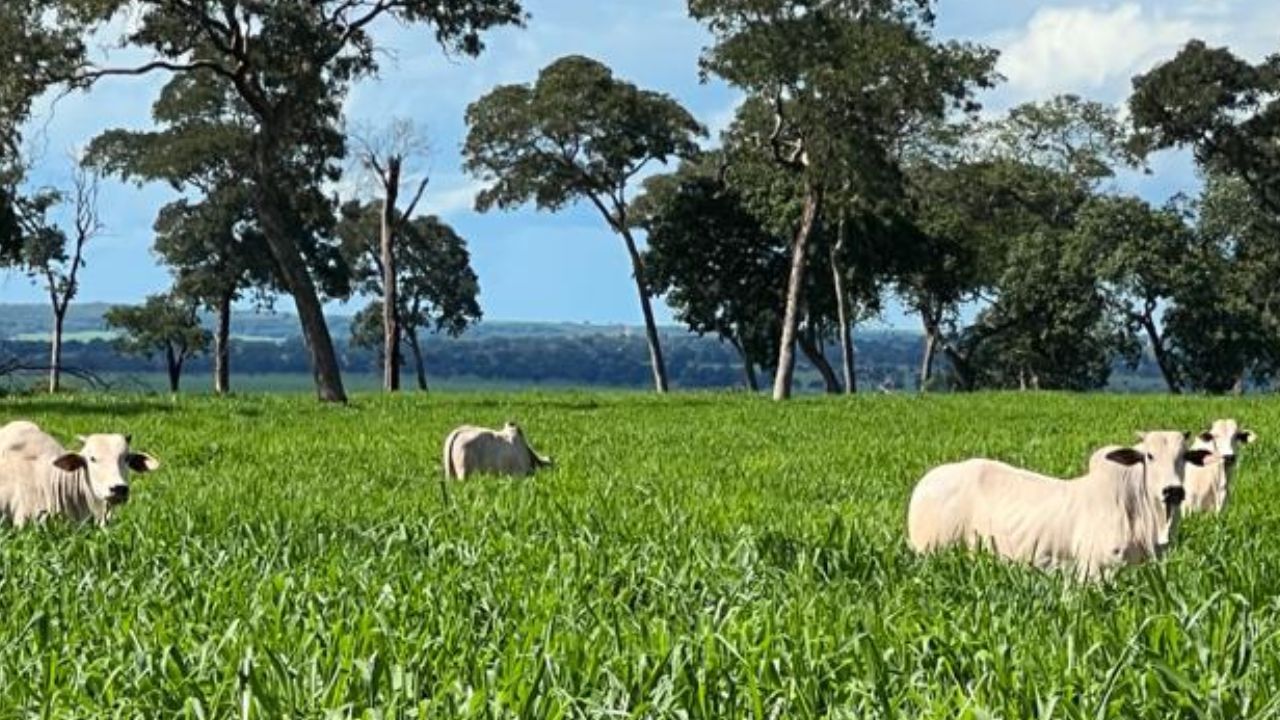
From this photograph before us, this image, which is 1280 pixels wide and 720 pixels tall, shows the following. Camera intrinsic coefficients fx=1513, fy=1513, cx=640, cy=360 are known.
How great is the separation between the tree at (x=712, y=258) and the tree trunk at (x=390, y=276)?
14.6 m

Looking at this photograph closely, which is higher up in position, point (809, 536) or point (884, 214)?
point (884, 214)

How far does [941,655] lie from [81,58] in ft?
105

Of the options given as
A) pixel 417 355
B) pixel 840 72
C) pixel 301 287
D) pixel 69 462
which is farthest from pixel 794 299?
pixel 69 462

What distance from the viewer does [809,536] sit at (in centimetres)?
892

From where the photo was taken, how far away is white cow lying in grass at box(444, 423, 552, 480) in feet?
48.2

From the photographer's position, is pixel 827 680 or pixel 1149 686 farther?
pixel 827 680

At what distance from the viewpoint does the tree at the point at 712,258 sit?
206 feet

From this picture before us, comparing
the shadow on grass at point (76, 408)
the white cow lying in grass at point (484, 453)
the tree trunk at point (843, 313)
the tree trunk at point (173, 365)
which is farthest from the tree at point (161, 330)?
the white cow lying in grass at point (484, 453)

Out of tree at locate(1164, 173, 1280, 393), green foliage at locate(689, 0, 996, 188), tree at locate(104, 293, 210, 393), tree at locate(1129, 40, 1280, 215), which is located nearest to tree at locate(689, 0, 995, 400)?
green foliage at locate(689, 0, 996, 188)

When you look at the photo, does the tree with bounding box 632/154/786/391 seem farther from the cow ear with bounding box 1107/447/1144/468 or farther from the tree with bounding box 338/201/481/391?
the cow ear with bounding box 1107/447/1144/468

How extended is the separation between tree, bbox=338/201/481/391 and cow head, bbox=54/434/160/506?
64.1 m

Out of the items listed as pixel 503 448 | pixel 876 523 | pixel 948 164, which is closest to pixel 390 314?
pixel 948 164

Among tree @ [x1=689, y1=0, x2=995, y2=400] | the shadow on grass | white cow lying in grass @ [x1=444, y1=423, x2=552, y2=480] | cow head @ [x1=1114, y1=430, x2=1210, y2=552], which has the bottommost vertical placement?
the shadow on grass

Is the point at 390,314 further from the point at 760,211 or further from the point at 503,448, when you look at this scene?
the point at 503,448
